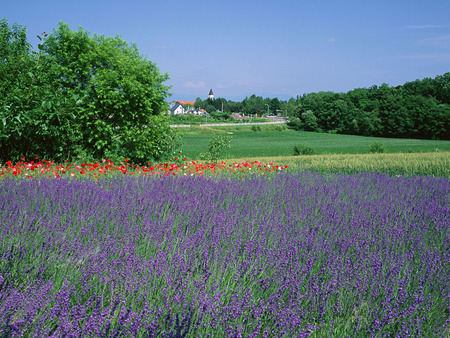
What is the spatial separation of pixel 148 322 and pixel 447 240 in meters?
3.12

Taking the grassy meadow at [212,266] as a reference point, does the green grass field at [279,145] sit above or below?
below

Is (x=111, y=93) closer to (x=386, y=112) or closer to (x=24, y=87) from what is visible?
(x=24, y=87)

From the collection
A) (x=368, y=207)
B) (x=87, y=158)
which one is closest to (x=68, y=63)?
(x=87, y=158)

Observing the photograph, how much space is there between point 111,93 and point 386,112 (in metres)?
55.1

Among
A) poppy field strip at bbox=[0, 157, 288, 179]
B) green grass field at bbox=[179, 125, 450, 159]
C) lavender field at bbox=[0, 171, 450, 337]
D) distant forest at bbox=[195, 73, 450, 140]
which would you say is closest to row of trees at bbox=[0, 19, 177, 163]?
poppy field strip at bbox=[0, 157, 288, 179]

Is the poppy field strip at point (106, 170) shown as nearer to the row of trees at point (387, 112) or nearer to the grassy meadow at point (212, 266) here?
the grassy meadow at point (212, 266)

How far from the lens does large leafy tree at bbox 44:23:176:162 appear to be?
36.1 feet

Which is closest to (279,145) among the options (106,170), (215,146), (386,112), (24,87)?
(215,146)

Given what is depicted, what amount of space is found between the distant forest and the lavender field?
52974 millimetres

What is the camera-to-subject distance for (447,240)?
3564mm

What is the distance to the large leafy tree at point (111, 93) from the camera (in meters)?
11.0

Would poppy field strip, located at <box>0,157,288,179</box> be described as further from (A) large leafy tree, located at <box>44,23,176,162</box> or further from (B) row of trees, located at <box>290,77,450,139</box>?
(B) row of trees, located at <box>290,77,450,139</box>

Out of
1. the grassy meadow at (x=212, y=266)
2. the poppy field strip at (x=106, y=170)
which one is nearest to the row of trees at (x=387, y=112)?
the poppy field strip at (x=106, y=170)

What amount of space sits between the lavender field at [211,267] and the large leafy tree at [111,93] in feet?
21.6
